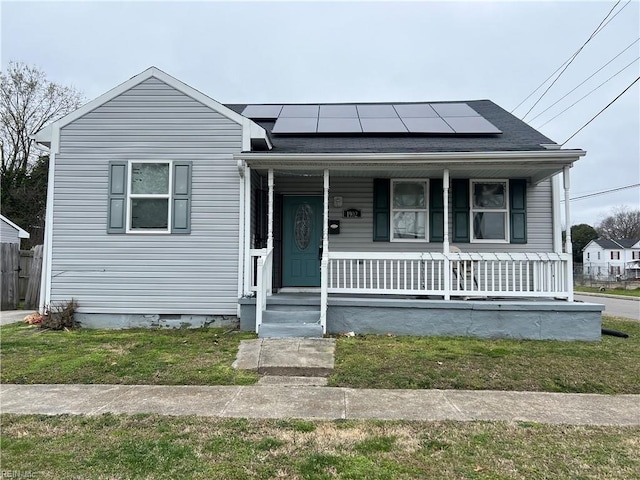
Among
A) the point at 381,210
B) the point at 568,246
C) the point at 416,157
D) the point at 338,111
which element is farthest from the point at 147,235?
the point at 568,246

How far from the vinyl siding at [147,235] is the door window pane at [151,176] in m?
0.16

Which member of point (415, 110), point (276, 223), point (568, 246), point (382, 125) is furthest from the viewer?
point (415, 110)

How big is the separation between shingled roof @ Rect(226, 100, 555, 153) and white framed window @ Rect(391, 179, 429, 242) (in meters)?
0.88

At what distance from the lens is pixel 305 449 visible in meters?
2.88

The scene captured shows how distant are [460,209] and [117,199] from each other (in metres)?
6.50

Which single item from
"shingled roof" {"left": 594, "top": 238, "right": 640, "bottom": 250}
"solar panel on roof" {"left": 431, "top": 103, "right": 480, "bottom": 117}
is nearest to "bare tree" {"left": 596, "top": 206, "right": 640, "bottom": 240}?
"shingled roof" {"left": 594, "top": 238, "right": 640, "bottom": 250}

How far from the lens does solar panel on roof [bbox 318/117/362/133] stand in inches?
330

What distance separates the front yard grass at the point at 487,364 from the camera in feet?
14.6

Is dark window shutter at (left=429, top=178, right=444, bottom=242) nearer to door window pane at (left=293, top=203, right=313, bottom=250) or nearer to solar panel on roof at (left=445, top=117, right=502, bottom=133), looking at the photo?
solar panel on roof at (left=445, top=117, right=502, bottom=133)

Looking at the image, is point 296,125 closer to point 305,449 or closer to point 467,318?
point 467,318

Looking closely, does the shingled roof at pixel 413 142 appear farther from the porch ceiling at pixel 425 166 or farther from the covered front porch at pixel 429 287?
the covered front porch at pixel 429 287

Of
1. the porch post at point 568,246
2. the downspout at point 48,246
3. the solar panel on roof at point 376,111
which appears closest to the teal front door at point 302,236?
the solar panel on roof at point 376,111

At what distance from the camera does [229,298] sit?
23.3ft

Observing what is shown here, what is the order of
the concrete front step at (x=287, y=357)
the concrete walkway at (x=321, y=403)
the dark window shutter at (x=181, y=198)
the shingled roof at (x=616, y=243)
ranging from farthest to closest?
the shingled roof at (x=616, y=243), the dark window shutter at (x=181, y=198), the concrete front step at (x=287, y=357), the concrete walkway at (x=321, y=403)
